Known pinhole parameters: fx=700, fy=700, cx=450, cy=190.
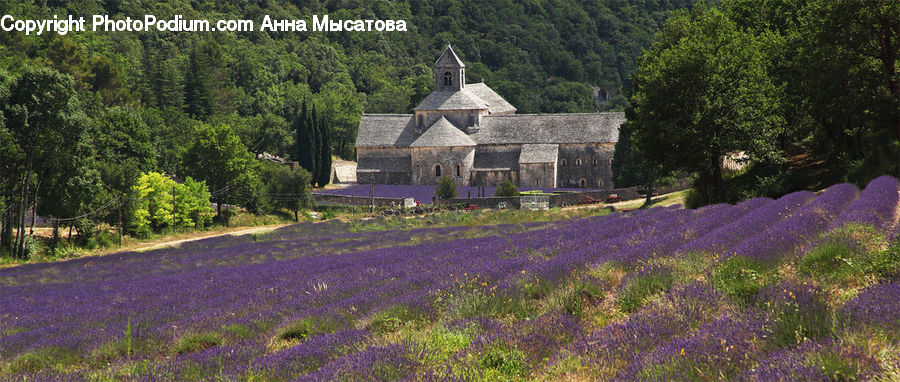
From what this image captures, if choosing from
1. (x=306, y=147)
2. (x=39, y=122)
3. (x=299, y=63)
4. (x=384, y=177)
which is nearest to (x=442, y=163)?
(x=384, y=177)

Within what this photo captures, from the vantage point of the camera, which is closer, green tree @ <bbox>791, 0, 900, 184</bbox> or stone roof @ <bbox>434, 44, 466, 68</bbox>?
green tree @ <bbox>791, 0, 900, 184</bbox>

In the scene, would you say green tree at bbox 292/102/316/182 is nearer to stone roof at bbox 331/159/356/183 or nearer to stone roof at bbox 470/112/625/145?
stone roof at bbox 331/159/356/183

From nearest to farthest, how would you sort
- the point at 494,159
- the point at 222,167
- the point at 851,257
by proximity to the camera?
the point at 851,257 → the point at 222,167 → the point at 494,159

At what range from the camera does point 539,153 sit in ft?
275

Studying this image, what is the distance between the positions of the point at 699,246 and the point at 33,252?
39606 mm

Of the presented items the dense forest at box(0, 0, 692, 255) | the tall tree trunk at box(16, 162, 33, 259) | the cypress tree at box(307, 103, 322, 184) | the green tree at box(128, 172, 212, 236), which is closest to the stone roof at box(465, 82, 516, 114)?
the dense forest at box(0, 0, 692, 255)

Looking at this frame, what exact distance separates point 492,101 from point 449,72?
1075 centimetres

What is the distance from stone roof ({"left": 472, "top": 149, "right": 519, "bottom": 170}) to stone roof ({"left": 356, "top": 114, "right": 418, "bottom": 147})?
8819 millimetres

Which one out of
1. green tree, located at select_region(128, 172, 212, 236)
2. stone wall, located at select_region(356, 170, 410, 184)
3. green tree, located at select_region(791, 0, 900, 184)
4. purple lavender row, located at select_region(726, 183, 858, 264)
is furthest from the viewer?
stone wall, located at select_region(356, 170, 410, 184)

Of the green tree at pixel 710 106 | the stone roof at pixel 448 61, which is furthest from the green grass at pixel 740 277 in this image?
the stone roof at pixel 448 61

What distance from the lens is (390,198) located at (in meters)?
71.8

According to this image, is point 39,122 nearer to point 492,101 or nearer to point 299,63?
point 492,101

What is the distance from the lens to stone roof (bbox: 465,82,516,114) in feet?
329

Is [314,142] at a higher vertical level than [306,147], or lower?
higher
